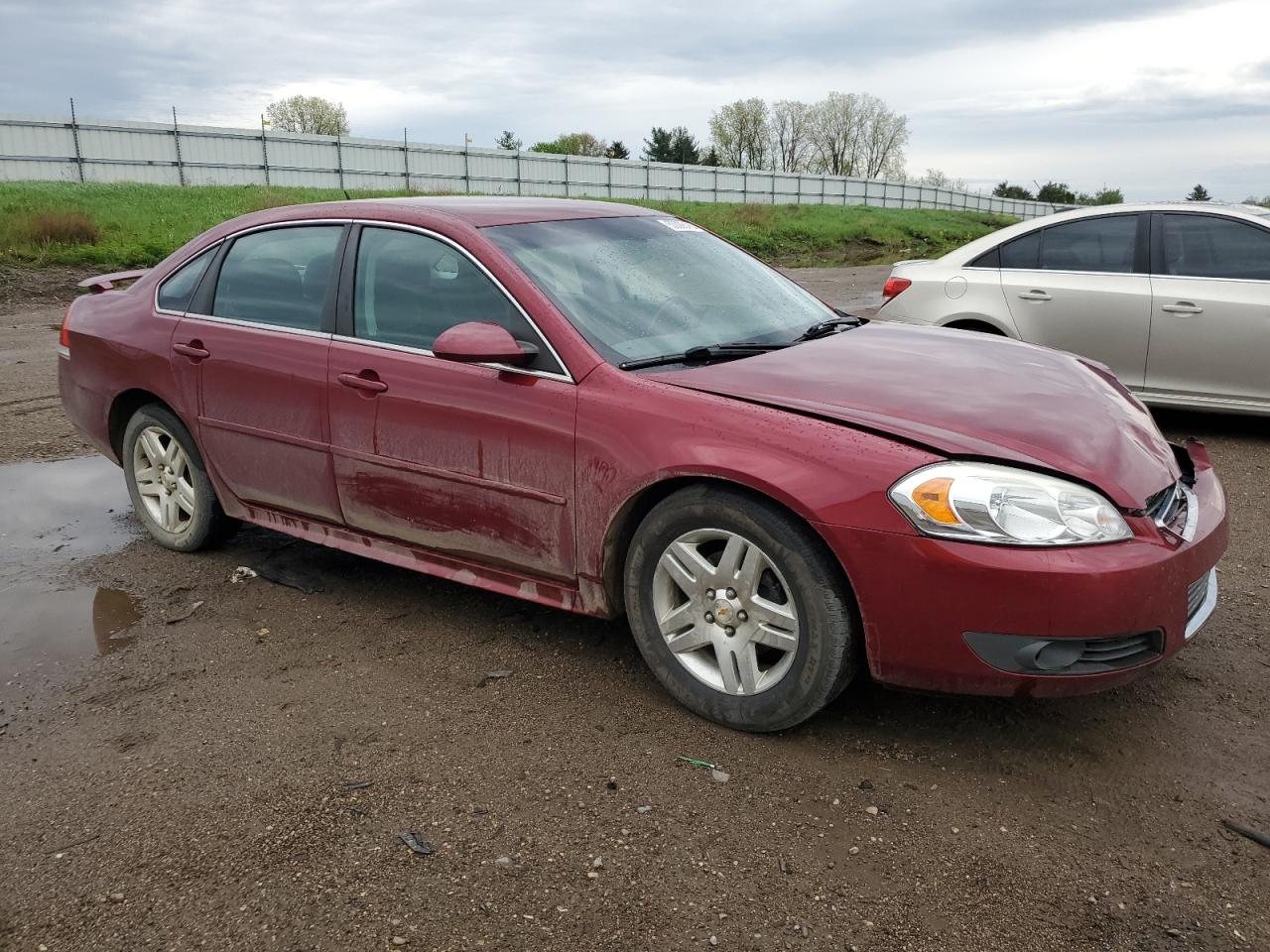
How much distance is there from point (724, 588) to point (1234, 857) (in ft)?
4.87

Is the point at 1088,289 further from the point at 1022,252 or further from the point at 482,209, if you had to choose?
the point at 482,209

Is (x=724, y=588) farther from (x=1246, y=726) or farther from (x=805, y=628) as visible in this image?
(x=1246, y=726)

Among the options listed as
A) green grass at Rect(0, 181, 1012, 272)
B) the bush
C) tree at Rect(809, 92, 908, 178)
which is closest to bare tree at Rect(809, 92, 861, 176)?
tree at Rect(809, 92, 908, 178)

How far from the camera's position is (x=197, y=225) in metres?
23.1

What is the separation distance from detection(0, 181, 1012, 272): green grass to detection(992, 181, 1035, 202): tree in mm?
35370

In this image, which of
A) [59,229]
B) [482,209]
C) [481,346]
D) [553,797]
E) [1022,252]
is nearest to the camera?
[553,797]

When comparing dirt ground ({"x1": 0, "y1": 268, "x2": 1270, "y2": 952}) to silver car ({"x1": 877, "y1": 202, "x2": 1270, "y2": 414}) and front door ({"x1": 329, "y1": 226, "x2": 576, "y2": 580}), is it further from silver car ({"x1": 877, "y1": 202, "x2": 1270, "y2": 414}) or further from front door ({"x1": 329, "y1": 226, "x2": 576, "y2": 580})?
silver car ({"x1": 877, "y1": 202, "x2": 1270, "y2": 414})

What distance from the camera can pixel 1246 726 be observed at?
3.33 meters

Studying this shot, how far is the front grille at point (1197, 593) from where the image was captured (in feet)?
10.2

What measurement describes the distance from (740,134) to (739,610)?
91.8 meters

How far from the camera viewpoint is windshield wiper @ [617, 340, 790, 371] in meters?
3.54

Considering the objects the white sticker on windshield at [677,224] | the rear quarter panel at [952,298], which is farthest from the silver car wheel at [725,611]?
the rear quarter panel at [952,298]

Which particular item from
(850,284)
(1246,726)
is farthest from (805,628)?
(850,284)

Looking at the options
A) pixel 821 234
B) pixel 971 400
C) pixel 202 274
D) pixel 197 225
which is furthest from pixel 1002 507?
pixel 821 234
